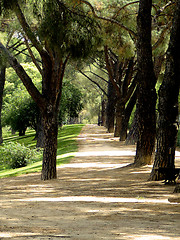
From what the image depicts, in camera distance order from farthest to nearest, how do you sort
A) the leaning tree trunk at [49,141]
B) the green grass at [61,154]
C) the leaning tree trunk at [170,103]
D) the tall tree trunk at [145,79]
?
the green grass at [61,154] → the tall tree trunk at [145,79] → the leaning tree trunk at [49,141] → the leaning tree trunk at [170,103]

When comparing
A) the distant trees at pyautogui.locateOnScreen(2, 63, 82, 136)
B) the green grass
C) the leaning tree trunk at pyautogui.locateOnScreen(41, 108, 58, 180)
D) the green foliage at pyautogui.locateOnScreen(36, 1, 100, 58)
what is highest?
the green foliage at pyautogui.locateOnScreen(36, 1, 100, 58)

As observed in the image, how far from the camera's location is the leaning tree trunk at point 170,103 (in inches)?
392

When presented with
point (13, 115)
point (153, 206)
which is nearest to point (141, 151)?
point (153, 206)

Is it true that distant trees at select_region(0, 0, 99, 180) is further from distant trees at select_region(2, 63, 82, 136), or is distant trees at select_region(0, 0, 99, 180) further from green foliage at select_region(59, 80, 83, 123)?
green foliage at select_region(59, 80, 83, 123)

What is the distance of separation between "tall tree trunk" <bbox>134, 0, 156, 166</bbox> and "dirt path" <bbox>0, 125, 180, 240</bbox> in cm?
112

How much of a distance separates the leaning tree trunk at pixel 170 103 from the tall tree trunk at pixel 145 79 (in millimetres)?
2205

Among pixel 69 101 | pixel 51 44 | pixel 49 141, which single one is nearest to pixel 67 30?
pixel 51 44

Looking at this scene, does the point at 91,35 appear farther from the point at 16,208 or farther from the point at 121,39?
the point at 121,39

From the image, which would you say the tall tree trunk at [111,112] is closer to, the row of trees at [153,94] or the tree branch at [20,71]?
the row of trees at [153,94]

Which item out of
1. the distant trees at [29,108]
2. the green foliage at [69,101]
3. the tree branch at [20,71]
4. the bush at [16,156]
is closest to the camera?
the tree branch at [20,71]

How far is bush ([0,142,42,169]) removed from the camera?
61.0ft

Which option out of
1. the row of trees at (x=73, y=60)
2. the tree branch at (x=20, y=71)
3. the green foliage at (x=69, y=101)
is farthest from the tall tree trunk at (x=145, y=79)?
the green foliage at (x=69, y=101)

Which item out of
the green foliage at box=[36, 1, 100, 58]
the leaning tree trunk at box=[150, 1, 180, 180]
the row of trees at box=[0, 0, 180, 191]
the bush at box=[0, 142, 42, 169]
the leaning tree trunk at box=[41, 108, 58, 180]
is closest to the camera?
the leaning tree trunk at box=[150, 1, 180, 180]

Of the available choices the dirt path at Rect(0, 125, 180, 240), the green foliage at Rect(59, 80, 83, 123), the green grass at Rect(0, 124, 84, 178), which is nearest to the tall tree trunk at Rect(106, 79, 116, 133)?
the green grass at Rect(0, 124, 84, 178)
